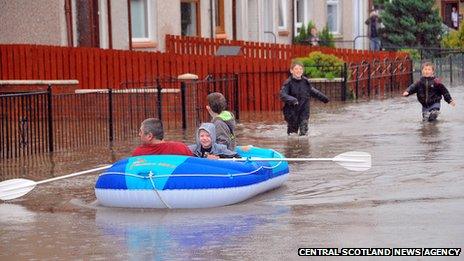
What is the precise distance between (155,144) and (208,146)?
0.80 m

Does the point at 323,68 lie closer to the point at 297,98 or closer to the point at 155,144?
the point at 297,98

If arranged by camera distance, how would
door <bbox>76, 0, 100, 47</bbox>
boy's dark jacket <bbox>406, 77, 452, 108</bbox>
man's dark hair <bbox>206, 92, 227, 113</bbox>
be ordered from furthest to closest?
door <bbox>76, 0, 100, 47</bbox>
boy's dark jacket <bbox>406, 77, 452, 108</bbox>
man's dark hair <bbox>206, 92, 227, 113</bbox>

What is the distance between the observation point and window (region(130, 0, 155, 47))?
32250mm

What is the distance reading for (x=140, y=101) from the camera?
2458cm

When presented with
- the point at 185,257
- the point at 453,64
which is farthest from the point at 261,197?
the point at 453,64

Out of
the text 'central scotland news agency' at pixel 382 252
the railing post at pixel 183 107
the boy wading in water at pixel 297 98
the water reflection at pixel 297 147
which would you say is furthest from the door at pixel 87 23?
the text 'central scotland news agency' at pixel 382 252

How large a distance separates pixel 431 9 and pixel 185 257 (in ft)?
119

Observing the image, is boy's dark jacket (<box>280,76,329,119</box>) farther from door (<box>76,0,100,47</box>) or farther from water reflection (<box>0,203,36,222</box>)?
door (<box>76,0,100,47</box>)

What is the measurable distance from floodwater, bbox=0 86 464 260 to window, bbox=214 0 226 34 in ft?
56.0

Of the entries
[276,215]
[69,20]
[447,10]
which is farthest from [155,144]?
[447,10]

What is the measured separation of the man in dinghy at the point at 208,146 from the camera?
599 inches

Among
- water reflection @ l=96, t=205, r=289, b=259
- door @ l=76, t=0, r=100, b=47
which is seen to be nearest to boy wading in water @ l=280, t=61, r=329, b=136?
water reflection @ l=96, t=205, r=289, b=259

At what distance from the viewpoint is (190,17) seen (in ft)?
116

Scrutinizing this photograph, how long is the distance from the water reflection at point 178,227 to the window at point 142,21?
1813 cm
